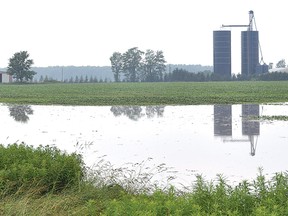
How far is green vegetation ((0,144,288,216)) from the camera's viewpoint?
6324mm

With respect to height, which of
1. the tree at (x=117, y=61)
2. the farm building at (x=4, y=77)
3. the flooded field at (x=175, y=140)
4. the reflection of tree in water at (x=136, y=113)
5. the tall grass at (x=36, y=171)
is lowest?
the flooded field at (x=175, y=140)

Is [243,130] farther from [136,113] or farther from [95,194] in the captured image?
[95,194]

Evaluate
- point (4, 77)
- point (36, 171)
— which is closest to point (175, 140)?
point (36, 171)

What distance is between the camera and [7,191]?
9.29 meters

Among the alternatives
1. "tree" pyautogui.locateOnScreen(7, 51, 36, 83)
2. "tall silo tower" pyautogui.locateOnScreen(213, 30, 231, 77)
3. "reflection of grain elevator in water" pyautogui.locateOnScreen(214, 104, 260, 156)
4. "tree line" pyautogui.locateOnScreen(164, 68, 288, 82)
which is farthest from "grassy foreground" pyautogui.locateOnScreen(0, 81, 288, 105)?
"tall silo tower" pyautogui.locateOnScreen(213, 30, 231, 77)

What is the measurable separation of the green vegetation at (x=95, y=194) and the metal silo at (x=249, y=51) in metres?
177

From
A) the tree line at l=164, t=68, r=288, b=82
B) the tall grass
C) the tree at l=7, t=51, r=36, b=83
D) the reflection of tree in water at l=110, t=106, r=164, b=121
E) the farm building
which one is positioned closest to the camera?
the tall grass

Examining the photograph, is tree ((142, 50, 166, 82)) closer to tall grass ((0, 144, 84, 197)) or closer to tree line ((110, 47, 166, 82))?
tree line ((110, 47, 166, 82))

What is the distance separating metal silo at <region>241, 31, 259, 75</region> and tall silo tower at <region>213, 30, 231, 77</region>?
473 cm

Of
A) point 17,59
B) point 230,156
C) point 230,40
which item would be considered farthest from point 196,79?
point 230,156

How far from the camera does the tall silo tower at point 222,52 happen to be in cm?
18612

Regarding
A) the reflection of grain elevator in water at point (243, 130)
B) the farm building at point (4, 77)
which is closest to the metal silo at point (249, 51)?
the farm building at point (4, 77)

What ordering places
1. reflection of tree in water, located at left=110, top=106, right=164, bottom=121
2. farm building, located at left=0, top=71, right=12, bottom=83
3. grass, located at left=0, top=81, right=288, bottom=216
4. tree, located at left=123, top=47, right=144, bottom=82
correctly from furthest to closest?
tree, located at left=123, top=47, right=144, bottom=82
farm building, located at left=0, top=71, right=12, bottom=83
reflection of tree in water, located at left=110, top=106, right=164, bottom=121
grass, located at left=0, top=81, right=288, bottom=216

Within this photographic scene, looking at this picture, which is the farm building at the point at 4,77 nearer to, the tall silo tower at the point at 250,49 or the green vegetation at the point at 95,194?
the tall silo tower at the point at 250,49
